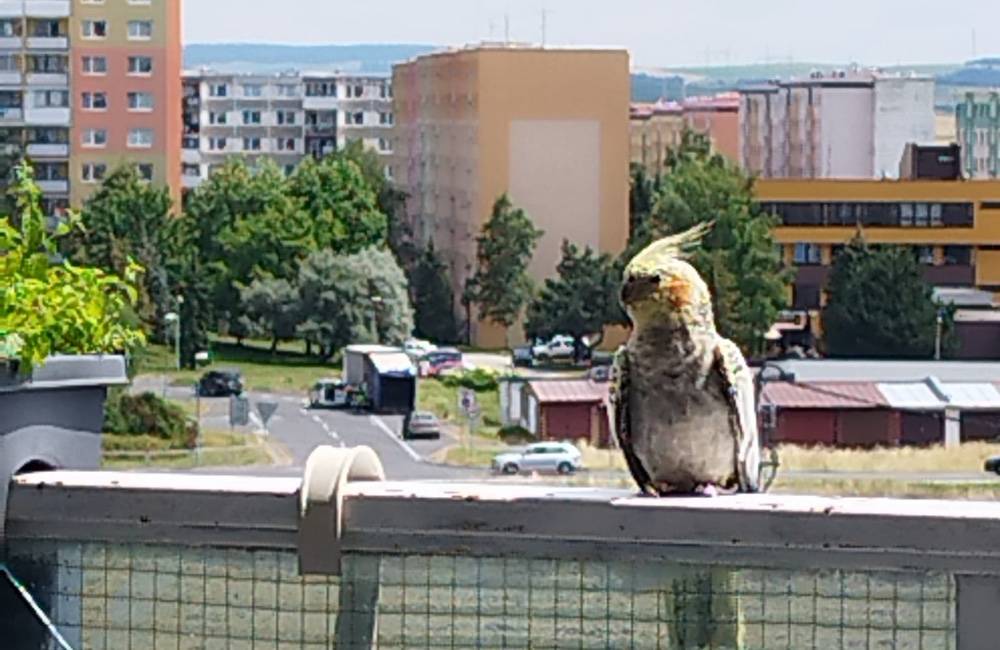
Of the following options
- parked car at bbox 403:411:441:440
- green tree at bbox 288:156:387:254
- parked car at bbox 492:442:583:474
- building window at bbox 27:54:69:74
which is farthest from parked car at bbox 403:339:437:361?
parked car at bbox 492:442:583:474

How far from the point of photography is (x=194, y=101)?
48344 millimetres

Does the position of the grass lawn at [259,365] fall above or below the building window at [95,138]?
below

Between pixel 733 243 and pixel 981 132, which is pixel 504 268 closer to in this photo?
pixel 733 243

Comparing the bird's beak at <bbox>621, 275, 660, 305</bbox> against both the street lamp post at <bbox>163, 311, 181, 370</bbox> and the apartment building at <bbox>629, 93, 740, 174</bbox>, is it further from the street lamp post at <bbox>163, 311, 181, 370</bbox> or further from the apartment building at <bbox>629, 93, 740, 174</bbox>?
the apartment building at <bbox>629, 93, 740, 174</bbox>

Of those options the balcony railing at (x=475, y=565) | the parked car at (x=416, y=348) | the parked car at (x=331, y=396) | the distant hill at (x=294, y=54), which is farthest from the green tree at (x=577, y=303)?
the distant hill at (x=294, y=54)

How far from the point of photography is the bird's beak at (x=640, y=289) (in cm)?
237

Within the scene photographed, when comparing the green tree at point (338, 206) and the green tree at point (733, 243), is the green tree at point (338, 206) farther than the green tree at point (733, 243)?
Yes

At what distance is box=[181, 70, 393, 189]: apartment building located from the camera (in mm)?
48344

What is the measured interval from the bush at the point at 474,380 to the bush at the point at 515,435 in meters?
1.89

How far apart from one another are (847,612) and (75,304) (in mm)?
665

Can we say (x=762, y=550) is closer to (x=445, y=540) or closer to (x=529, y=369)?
(x=445, y=540)

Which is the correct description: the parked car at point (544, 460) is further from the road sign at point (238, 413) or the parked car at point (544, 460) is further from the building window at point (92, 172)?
the building window at point (92, 172)

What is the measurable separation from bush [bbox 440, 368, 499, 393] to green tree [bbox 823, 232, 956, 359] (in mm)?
3544

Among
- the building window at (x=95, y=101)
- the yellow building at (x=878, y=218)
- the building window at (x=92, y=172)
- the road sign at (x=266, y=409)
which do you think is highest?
the building window at (x=95, y=101)
